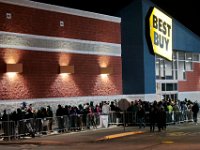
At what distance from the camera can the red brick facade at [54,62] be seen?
3347 cm

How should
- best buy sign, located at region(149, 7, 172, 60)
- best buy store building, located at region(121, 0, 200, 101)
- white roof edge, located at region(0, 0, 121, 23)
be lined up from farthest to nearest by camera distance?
best buy sign, located at region(149, 7, 172, 60)
best buy store building, located at region(121, 0, 200, 101)
white roof edge, located at region(0, 0, 121, 23)

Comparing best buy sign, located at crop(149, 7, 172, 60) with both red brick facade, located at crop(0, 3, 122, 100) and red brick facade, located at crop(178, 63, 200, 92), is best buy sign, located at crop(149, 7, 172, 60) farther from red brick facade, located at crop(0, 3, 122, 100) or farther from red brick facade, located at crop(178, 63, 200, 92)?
red brick facade, located at crop(178, 63, 200, 92)

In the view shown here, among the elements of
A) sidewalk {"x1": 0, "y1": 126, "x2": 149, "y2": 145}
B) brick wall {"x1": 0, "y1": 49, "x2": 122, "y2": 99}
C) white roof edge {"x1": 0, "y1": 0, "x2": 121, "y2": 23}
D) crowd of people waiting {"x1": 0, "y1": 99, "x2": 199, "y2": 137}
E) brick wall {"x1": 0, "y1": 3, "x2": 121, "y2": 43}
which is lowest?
sidewalk {"x1": 0, "y1": 126, "x2": 149, "y2": 145}

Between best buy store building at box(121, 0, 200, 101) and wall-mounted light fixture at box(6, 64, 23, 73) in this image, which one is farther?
best buy store building at box(121, 0, 200, 101)

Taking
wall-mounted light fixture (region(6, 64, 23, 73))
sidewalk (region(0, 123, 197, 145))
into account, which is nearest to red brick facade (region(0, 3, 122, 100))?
wall-mounted light fixture (region(6, 64, 23, 73))

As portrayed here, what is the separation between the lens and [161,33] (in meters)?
50.3

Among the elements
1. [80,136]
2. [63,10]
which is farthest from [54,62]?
[80,136]

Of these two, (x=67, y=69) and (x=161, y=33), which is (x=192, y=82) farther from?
(x=67, y=69)

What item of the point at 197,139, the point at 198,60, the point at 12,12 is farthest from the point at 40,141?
the point at 198,60

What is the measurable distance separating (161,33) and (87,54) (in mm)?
12299

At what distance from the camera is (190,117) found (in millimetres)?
41594

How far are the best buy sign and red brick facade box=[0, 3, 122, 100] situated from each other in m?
4.50

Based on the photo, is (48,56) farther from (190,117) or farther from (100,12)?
(190,117)

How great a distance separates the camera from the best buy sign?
1891 inches
